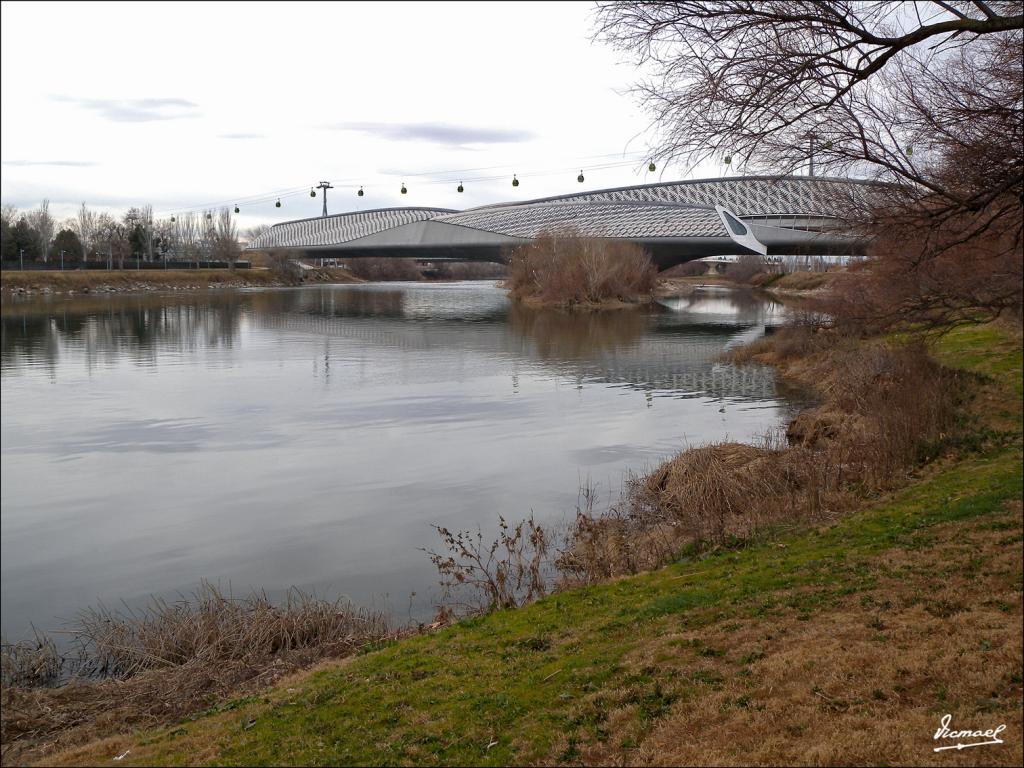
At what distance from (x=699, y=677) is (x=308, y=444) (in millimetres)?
12513

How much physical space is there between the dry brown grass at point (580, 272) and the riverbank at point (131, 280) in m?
34.2

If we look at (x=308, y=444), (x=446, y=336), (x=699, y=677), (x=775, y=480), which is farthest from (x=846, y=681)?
(x=446, y=336)

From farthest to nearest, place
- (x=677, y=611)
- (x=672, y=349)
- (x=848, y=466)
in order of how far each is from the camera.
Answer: (x=672, y=349) → (x=848, y=466) → (x=677, y=611)

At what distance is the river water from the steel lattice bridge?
27835 millimetres

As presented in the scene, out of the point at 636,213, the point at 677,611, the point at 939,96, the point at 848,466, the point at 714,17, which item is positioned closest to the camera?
the point at 714,17

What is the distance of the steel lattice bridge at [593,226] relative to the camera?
223ft

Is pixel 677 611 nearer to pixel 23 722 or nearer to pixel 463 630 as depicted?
pixel 463 630

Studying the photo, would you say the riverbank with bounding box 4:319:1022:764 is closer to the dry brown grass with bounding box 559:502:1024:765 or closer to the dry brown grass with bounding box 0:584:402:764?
the dry brown grass with bounding box 559:502:1024:765

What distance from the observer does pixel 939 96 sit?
Answer: 26.2 ft

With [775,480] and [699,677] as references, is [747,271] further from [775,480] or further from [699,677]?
[699,677]

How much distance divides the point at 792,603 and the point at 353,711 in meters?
3.20

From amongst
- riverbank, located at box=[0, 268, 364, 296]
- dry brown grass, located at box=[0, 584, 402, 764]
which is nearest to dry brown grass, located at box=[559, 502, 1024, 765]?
dry brown grass, located at box=[0, 584, 402, 764]

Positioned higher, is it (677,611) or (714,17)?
(714,17)

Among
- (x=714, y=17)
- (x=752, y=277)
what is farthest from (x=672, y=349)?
(x=752, y=277)
